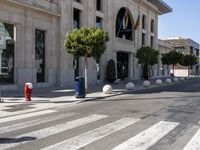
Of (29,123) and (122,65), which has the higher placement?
(122,65)

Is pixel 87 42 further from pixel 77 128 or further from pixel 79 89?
pixel 77 128

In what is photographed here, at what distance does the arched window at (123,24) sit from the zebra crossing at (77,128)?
111 ft

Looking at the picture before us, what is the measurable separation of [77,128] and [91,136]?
4.01ft

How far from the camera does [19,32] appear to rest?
25781 mm

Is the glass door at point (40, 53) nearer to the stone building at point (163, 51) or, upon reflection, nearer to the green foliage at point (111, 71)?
the green foliage at point (111, 71)

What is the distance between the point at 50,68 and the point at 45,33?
287 centimetres

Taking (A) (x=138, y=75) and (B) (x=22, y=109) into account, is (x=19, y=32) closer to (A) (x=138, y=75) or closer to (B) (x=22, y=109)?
(B) (x=22, y=109)

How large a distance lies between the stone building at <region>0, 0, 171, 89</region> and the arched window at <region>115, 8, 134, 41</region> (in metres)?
1.86

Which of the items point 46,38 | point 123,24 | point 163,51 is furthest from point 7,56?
point 163,51

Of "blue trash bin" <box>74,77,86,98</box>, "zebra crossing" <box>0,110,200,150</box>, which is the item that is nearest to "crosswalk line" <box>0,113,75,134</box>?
"zebra crossing" <box>0,110,200,150</box>

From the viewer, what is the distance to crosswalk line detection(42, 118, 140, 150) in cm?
775

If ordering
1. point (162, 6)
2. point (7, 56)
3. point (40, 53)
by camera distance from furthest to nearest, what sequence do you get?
1. point (162, 6)
2. point (40, 53)
3. point (7, 56)

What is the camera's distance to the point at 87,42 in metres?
23.3

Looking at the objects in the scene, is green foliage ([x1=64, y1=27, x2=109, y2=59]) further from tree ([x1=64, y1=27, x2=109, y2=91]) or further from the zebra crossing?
the zebra crossing
